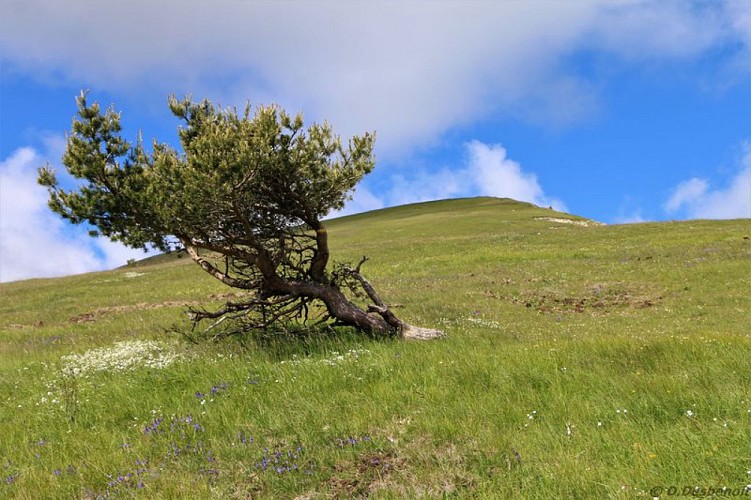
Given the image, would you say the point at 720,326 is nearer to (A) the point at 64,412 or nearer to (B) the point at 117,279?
(A) the point at 64,412

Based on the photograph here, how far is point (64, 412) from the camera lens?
30.5 ft

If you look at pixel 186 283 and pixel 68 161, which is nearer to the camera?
pixel 68 161

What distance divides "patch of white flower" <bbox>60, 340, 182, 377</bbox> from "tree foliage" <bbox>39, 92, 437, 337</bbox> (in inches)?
116

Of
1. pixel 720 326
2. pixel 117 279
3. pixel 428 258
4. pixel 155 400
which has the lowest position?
pixel 720 326

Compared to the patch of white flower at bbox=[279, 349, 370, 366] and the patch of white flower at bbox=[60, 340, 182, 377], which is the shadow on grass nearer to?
the patch of white flower at bbox=[279, 349, 370, 366]

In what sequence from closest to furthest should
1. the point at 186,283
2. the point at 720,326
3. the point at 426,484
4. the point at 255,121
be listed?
1. the point at 426,484
2. the point at 255,121
3. the point at 720,326
4. the point at 186,283

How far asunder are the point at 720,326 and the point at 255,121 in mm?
18682

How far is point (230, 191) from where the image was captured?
12438 mm

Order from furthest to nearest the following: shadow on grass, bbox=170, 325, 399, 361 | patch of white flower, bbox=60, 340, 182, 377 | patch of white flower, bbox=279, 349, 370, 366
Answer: shadow on grass, bbox=170, 325, 399, 361 → patch of white flower, bbox=60, 340, 182, 377 → patch of white flower, bbox=279, 349, 370, 366

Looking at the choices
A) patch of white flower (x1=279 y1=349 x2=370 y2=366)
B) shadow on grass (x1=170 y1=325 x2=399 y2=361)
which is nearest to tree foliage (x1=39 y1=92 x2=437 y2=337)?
shadow on grass (x1=170 y1=325 x2=399 y2=361)

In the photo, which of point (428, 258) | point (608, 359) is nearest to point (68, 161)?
point (608, 359)

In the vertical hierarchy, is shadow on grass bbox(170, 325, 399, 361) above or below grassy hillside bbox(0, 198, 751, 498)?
above

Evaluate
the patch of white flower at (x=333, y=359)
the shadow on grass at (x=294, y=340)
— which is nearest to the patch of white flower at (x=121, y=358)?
the shadow on grass at (x=294, y=340)

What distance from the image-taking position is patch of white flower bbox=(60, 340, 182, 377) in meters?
12.3
